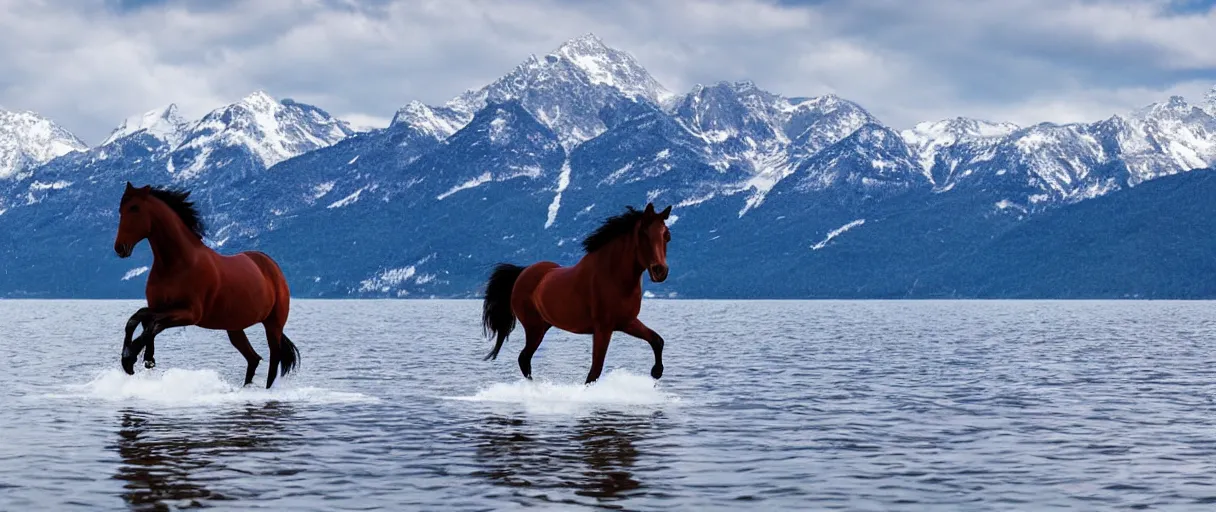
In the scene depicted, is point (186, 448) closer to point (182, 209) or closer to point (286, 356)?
point (182, 209)

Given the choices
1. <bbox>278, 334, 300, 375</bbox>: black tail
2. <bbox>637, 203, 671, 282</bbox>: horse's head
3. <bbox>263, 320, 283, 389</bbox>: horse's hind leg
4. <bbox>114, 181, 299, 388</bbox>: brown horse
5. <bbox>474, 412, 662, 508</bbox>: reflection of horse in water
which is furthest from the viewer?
<bbox>278, 334, 300, 375</bbox>: black tail

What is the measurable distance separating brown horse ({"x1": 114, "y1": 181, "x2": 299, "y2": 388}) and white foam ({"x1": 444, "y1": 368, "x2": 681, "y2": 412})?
16.1 feet

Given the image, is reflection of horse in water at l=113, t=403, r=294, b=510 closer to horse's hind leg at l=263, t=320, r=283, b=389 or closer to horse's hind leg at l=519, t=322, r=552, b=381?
horse's hind leg at l=263, t=320, r=283, b=389

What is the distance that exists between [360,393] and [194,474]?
13.5m

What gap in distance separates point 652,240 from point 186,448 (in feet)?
31.8

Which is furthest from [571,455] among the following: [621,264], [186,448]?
[621,264]

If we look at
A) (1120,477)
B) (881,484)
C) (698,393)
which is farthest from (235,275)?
(1120,477)

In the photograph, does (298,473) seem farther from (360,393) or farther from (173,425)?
(360,393)

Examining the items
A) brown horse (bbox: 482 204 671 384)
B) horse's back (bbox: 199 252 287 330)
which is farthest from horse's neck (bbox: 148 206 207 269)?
brown horse (bbox: 482 204 671 384)

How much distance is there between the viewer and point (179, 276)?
25.7 meters

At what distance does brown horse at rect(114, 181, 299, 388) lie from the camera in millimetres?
25203

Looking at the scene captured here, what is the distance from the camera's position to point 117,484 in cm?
1595

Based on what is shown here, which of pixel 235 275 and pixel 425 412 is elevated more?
pixel 235 275

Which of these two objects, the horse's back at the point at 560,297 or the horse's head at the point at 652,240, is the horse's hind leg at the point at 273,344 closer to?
the horse's back at the point at 560,297
